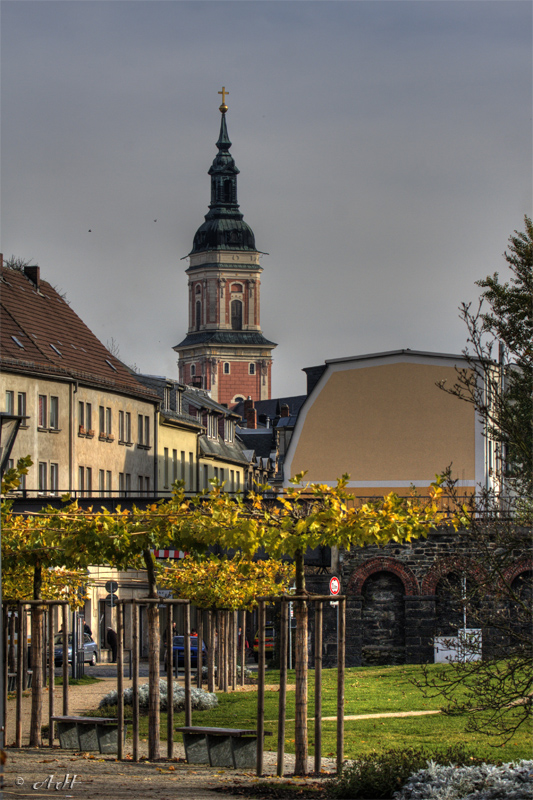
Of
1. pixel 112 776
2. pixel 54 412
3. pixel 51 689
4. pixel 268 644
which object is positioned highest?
pixel 54 412

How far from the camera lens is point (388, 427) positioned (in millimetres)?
48625

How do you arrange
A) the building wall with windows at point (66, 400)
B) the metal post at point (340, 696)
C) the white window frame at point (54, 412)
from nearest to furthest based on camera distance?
the metal post at point (340, 696), the building wall with windows at point (66, 400), the white window frame at point (54, 412)

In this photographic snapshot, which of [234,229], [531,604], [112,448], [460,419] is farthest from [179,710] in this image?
[234,229]

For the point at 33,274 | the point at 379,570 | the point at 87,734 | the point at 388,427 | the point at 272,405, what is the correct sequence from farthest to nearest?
1. the point at 272,405
2. the point at 33,274
3. the point at 388,427
4. the point at 379,570
5. the point at 87,734

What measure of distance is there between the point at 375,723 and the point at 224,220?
170 meters

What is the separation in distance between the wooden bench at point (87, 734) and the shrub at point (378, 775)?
472 cm

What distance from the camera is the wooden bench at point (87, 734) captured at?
15.8 meters

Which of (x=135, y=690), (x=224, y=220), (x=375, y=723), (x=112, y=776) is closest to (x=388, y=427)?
(x=375, y=723)

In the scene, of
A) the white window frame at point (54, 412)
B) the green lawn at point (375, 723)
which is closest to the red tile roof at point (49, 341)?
the white window frame at point (54, 412)

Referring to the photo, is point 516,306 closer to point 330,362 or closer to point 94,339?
point 330,362

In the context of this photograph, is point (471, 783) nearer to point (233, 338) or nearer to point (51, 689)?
point (51, 689)

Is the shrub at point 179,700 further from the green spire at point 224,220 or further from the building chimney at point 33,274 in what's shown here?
the green spire at point 224,220

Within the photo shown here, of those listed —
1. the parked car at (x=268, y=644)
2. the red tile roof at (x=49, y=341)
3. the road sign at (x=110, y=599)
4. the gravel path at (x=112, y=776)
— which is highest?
the red tile roof at (x=49, y=341)

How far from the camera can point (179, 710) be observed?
2181cm
